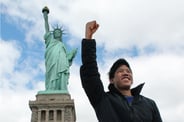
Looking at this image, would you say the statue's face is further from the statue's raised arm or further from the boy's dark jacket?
the boy's dark jacket

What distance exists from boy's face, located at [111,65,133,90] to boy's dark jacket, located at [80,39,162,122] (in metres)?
0.07

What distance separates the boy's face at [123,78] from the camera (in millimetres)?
4555

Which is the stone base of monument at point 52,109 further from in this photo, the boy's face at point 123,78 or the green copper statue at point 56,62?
the boy's face at point 123,78

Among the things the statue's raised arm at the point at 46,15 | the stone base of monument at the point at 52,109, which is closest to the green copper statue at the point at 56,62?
the statue's raised arm at the point at 46,15

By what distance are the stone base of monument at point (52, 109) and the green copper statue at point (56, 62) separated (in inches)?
48.5

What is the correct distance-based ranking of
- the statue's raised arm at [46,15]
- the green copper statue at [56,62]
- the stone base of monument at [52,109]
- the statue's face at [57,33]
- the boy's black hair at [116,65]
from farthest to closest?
the statue's raised arm at [46,15] → the statue's face at [57,33] → the green copper statue at [56,62] → the stone base of monument at [52,109] → the boy's black hair at [116,65]

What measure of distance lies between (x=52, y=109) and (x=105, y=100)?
135 feet

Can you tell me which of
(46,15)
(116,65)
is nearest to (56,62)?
(46,15)

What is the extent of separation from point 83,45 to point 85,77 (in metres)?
0.32

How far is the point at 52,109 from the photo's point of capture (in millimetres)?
45031

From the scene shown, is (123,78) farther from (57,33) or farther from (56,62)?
(57,33)

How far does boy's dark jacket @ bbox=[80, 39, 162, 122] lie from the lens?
14.2 feet

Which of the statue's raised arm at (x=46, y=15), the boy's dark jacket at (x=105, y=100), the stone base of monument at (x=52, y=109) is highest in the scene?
the statue's raised arm at (x=46, y=15)

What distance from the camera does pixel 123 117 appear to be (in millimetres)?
4309
